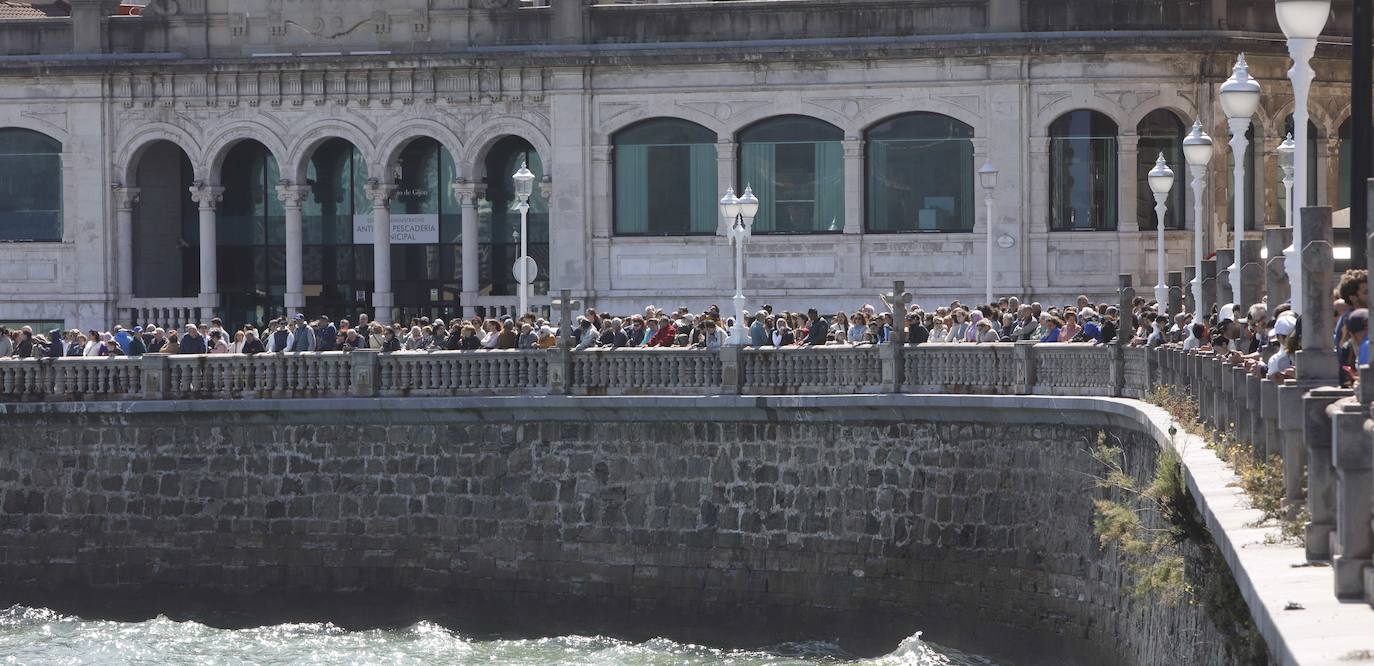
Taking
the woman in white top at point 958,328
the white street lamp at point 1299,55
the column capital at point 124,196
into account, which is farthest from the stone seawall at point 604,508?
Result: the column capital at point 124,196

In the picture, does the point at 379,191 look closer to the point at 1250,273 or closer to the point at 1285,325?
the point at 1250,273

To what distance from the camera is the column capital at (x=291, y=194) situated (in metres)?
51.1

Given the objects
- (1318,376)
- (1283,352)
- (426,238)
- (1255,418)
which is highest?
(426,238)

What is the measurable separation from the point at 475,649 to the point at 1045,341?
8249 mm

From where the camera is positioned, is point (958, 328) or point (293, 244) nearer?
point (958, 328)

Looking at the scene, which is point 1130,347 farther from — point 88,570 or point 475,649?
point 88,570

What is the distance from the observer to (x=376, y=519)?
34844 millimetres

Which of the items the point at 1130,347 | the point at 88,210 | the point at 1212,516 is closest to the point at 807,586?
the point at 1130,347

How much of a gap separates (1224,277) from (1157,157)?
63.6ft

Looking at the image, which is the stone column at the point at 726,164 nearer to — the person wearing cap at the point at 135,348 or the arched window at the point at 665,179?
the arched window at the point at 665,179

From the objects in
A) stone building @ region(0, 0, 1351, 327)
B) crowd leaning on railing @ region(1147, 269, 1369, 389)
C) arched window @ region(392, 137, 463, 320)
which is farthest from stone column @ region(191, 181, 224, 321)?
crowd leaning on railing @ region(1147, 269, 1369, 389)

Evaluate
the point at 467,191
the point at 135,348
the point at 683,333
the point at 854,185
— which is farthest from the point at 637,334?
the point at 467,191

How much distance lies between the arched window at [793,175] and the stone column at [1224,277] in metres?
19.5

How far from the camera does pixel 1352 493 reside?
1155 centimetres
